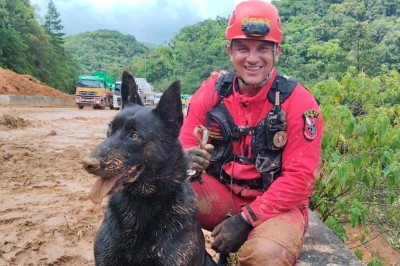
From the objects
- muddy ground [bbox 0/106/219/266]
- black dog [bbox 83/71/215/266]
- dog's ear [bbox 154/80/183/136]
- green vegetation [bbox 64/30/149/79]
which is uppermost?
green vegetation [bbox 64/30/149/79]

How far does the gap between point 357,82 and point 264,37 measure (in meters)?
2.66

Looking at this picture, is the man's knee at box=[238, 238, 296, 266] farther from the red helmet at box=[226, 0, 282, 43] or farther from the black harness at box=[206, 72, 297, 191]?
the red helmet at box=[226, 0, 282, 43]

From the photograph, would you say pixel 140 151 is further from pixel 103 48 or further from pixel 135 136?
pixel 103 48

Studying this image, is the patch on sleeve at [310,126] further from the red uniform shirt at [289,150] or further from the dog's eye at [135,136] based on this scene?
the dog's eye at [135,136]

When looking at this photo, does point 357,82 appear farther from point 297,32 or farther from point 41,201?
point 297,32

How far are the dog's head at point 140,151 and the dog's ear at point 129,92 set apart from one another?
0.05m

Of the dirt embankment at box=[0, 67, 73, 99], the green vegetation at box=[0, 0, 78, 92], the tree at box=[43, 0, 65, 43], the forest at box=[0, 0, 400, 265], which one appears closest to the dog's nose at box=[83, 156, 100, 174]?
the forest at box=[0, 0, 400, 265]

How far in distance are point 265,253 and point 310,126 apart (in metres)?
0.91

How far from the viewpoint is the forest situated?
4352 mm

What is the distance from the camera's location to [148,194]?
2508 mm

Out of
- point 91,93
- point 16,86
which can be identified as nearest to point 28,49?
point 16,86

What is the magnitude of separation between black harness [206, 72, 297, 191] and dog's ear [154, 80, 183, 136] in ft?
1.98

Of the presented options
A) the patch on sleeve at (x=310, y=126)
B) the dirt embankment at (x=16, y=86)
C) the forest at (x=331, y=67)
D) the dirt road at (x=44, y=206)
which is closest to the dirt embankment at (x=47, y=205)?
the dirt road at (x=44, y=206)

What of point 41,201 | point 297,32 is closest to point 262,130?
point 41,201
